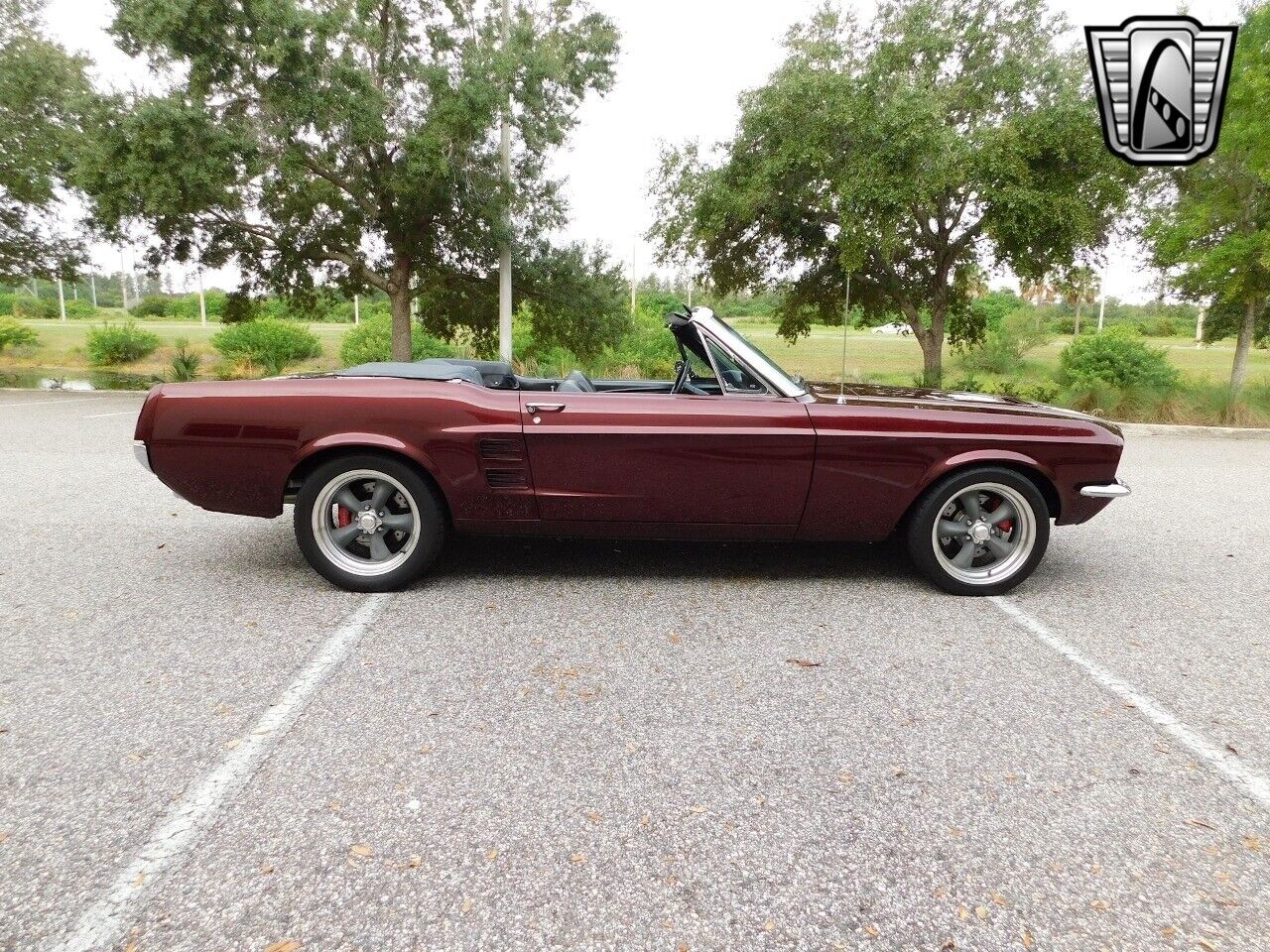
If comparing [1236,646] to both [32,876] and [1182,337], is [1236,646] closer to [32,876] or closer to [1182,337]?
[32,876]

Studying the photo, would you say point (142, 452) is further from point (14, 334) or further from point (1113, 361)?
point (14, 334)

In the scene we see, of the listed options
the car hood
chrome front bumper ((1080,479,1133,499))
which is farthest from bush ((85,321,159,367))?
chrome front bumper ((1080,479,1133,499))

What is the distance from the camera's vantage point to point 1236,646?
129 inches

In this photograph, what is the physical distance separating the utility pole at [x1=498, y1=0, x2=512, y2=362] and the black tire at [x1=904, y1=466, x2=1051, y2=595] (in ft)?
42.4

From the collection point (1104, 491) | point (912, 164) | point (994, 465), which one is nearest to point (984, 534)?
point (994, 465)

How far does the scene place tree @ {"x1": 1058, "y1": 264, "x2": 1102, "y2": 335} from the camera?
1444 cm

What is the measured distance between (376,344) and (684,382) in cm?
1991

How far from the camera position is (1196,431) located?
39.0ft

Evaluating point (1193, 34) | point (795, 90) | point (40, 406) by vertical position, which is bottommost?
point (40, 406)

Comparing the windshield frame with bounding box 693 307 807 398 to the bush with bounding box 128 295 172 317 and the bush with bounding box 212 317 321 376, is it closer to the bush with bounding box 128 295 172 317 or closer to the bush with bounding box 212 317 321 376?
the bush with bounding box 212 317 321 376

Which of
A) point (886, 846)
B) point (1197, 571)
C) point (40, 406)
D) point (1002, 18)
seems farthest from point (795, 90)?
point (40, 406)

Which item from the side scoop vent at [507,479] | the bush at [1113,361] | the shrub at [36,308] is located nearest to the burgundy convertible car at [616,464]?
the side scoop vent at [507,479]

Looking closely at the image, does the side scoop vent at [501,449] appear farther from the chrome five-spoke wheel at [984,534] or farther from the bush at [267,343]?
the bush at [267,343]

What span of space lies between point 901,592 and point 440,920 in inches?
113
